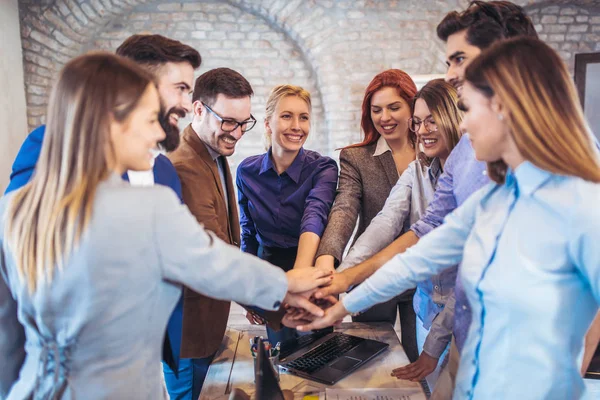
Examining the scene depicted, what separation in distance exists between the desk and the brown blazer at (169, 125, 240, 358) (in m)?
0.09

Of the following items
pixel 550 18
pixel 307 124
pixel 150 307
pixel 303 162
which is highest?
pixel 550 18

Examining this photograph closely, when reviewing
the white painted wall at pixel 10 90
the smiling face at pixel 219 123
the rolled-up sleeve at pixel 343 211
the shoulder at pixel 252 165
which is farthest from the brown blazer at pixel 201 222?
the white painted wall at pixel 10 90

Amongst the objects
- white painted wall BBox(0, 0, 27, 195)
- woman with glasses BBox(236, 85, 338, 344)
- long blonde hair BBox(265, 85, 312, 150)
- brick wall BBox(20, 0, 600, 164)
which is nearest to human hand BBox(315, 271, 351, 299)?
woman with glasses BBox(236, 85, 338, 344)

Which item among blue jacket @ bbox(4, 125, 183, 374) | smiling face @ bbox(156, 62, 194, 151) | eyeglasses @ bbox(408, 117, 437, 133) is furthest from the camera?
eyeglasses @ bbox(408, 117, 437, 133)

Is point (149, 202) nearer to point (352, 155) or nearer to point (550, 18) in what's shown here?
point (352, 155)

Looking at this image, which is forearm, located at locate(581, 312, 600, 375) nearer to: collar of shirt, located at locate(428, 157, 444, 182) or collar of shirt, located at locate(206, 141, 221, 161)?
collar of shirt, located at locate(428, 157, 444, 182)

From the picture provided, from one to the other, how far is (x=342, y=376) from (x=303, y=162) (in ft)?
4.20

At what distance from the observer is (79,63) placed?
109cm

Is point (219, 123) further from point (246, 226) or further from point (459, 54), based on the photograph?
point (459, 54)

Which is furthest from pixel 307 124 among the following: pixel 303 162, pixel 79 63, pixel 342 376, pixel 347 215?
pixel 79 63

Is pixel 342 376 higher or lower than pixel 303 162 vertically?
lower

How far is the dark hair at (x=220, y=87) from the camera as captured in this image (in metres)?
2.27

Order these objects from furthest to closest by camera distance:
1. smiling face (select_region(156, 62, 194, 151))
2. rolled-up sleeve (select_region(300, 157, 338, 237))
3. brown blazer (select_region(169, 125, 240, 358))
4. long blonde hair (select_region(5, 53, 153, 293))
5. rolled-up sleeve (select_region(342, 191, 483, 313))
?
1. rolled-up sleeve (select_region(300, 157, 338, 237))
2. brown blazer (select_region(169, 125, 240, 358))
3. smiling face (select_region(156, 62, 194, 151))
4. rolled-up sleeve (select_region(342, 191, 483, 313))
5. long blonde hair (select_region(5, 53, 153, 293))

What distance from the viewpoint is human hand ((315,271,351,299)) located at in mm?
1959
